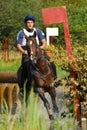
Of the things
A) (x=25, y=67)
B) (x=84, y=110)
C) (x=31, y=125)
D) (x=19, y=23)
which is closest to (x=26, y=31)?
(x=25, y=67)

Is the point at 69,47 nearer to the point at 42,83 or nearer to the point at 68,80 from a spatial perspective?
the point at 68,80

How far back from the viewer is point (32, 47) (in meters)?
12.3

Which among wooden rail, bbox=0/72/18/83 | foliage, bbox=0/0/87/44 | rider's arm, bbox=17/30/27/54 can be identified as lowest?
foliage, bbox=0/0/87/44

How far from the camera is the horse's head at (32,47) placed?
12.2 metres

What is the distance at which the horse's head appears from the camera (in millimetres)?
12195

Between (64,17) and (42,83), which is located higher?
(64,17)

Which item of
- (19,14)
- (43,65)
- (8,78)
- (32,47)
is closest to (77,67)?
(32,47)

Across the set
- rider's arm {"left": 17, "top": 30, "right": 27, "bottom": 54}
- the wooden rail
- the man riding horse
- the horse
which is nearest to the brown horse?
the horse

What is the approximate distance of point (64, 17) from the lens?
8.56 metres

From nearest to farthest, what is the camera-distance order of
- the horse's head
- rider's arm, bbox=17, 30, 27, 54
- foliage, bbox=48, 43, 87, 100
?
foliage, bbox=48, 43, 87, 100 < the horse's head < rider's arm, bbox=17, 30, 27, 54

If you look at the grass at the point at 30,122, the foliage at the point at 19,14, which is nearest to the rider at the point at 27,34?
the grass at the point at 30,122

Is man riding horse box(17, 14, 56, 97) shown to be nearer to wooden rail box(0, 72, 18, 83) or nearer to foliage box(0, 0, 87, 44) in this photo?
→ wooden rail box(0, 72, 18, 83)

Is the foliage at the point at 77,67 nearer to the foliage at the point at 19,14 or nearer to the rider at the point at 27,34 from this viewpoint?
the rider at the point at 27,34

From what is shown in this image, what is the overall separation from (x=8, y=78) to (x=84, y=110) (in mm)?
9707
